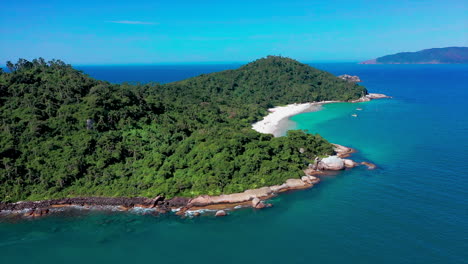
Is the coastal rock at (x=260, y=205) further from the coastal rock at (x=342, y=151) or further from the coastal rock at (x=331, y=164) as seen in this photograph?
the coastal rock at (x=342, y=151)

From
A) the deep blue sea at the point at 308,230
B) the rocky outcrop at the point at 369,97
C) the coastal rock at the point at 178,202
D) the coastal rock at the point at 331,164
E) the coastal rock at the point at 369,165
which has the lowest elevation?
the deep blue sea at the point at 308,230

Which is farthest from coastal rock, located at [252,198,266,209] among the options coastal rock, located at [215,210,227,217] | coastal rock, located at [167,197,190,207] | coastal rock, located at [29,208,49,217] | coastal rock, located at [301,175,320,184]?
coastal rock, located at [29,208,49,217]

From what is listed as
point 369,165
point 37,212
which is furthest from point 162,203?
point 369,165

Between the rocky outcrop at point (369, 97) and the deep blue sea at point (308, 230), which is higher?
the rocky outcrop at point (369, 97)

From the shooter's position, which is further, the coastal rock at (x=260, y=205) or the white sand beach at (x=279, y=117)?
the white sand beach at (x=279, y=117)

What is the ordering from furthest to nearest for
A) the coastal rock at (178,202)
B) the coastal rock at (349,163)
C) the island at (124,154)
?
the coastal rock at (349,163)
the island at (124,154)
the coastal rock at (178,202)

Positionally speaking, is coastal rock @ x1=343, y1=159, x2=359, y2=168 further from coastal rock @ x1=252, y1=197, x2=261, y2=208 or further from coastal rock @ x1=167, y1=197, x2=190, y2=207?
coastal rock @ x1=167, y1=197, x2=190, y2=207

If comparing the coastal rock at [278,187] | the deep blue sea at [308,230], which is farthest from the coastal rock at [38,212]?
A: the coastal rock at [278,187]

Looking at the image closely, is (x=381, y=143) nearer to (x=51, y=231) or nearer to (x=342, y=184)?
Answer: (x=342, y=184)
